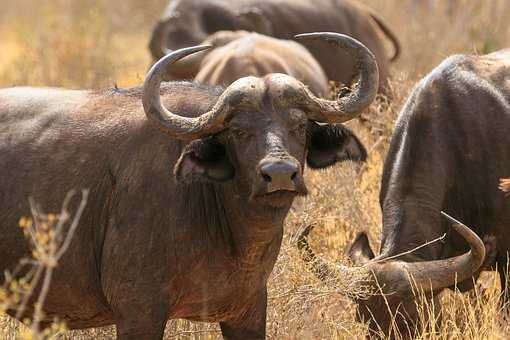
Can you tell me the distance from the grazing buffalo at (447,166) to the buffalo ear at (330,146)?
1.22 meters

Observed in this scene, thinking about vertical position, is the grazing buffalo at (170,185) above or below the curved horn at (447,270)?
above

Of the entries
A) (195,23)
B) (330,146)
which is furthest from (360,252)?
(195,23)

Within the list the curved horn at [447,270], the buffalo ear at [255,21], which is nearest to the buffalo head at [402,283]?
the curved horn at [447,270]

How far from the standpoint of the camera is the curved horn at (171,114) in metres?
6.23

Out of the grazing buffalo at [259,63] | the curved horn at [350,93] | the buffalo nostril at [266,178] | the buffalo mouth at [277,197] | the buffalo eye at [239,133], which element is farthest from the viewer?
the grazing buffalo at [259,63]

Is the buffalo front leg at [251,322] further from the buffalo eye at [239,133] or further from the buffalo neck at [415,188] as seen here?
the buffalo neck at [415,188]

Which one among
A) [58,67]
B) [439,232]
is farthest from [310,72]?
[58,67]

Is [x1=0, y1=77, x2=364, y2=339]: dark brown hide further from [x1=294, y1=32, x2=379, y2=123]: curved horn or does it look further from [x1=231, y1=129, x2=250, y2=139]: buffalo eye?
[x1=294, y1=32, x2=379, y2=123]: curved horn

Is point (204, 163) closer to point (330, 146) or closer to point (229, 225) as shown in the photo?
point (229, 225)

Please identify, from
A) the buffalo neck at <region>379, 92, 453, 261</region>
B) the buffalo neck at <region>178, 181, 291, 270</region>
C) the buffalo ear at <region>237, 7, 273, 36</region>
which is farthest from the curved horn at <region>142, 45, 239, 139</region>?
the buffalo ear at <region>237, 7, 273, 36</region>

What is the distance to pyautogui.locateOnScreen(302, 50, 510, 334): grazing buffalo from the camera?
25.9 feet

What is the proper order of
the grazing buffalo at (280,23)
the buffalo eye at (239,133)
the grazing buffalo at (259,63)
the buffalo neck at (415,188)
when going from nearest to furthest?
the buffalo eye at (239,133)
the buffalo neck at (415,188)
the grazing buffalo at (259,63)
the grazing buffalo at (280,23)

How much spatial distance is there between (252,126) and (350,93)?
678 mm

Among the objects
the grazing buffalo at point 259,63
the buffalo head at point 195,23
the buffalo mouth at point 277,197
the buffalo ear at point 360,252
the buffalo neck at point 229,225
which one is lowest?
the buffalo head at point 195,23
